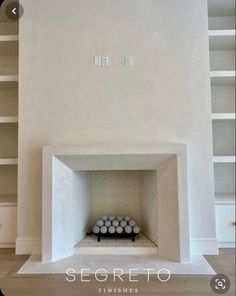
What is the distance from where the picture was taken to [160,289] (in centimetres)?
150

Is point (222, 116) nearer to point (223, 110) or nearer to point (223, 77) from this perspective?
point (223, 110)

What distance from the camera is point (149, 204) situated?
2.16m

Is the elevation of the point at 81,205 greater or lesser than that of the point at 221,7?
lesser

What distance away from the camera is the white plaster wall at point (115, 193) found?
2.32m

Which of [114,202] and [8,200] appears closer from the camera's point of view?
[8,200]

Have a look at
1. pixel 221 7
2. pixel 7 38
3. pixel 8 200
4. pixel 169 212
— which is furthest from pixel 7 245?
pixel 221 7

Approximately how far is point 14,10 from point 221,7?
5.65 feet

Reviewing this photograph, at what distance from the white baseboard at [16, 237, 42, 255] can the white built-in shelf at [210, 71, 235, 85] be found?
1901 mm

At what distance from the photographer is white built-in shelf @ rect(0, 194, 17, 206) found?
212 cm

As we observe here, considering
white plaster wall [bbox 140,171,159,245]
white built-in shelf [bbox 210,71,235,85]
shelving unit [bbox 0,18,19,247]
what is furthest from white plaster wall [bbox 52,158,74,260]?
white built-in shelf [bbox 210,71,235,85]

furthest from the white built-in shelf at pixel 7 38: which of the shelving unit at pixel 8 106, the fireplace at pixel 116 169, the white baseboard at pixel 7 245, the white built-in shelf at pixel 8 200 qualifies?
the white baseboard at pixel 7 245

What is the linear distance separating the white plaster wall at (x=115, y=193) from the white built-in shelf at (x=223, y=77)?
1.03 meters

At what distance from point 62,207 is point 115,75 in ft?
3.64

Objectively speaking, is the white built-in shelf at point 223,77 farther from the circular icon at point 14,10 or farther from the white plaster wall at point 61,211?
the circular icon at point 14,10
